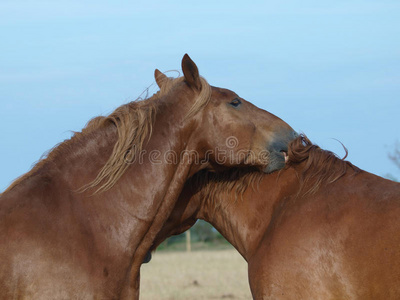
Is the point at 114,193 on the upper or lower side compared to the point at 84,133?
lower

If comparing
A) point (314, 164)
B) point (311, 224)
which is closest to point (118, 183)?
point (311, 224)

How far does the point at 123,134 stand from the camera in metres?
3.96

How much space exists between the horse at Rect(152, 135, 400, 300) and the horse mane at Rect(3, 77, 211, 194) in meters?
0.87

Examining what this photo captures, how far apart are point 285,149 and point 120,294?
68.9 inches

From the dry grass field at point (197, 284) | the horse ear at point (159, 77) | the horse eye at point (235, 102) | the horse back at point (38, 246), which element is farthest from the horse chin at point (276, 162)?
the dry grass field at point (197, 284)

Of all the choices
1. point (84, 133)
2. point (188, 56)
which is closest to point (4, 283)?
point (84, 133)

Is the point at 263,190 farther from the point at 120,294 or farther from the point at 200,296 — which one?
the point at 200,296

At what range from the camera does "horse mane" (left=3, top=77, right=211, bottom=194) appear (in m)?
3.87

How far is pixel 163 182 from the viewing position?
4035 millimetres

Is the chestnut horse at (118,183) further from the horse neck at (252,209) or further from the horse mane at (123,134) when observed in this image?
the horse neck at (252,209)

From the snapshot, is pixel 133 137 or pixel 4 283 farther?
pixel 133 137

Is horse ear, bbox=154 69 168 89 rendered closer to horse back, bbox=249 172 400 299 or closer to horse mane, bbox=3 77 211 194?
horse mane, bbox=3 77 211 194

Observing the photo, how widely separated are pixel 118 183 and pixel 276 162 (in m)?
1.32

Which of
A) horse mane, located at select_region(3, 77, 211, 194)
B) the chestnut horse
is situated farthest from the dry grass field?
horse mane, located at select_region(3, 77, 211, 194)
